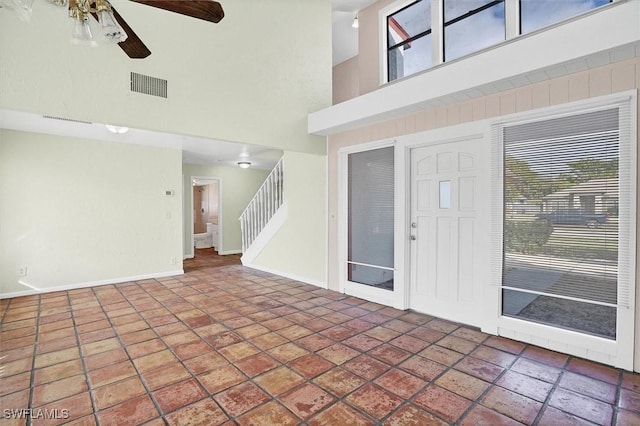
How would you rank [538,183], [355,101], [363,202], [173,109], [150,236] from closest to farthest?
1. [538,183]
2. [173,109]
3. [355,101]
4. [363,202]
5. [150,236]

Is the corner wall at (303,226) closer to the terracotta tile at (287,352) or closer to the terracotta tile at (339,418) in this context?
the terracotta tile at (287,352)

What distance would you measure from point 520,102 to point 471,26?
4.23 feet

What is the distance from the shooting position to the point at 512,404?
2.14 meters

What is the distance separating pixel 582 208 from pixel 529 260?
0.65 m

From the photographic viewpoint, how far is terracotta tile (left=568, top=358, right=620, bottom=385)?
243 centimetres

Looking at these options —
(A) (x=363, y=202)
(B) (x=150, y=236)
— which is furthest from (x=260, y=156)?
(A) (x=363, y=202)

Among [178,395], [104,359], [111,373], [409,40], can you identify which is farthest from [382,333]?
[409,40]

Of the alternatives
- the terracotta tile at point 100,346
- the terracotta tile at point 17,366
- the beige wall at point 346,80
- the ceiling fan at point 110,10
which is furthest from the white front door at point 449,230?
the terracotta tile at point 17,366

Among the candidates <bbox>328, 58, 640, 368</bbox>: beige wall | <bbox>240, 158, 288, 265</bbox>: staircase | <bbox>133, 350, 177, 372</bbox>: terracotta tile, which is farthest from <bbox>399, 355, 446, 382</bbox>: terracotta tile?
<bbox>240, 158, 288, 265</bbox>: staircase

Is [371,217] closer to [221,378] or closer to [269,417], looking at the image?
[221,378]

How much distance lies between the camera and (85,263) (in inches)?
207

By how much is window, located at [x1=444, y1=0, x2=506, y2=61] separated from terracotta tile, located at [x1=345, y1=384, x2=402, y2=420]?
3.66 metres

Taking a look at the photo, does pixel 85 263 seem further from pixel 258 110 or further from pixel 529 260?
pixel 529 260

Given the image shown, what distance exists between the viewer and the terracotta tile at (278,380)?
231 cm
